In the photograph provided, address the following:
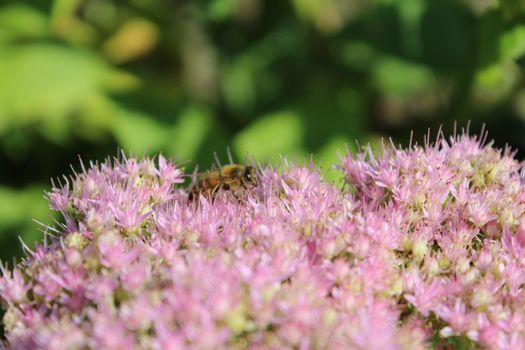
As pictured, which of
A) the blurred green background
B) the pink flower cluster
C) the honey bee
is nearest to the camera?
the pink flower cluster

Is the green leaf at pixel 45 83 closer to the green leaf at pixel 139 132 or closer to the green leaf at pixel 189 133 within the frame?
the green leaf at pixel 139 132

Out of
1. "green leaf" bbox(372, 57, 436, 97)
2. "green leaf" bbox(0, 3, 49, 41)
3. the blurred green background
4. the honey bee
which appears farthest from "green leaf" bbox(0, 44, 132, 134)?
the honey bee

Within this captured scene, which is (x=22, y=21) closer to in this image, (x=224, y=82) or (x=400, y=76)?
(x=224, y=82)

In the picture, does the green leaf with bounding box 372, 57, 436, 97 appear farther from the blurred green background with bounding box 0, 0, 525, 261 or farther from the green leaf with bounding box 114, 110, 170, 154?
the green leaf with bounding box 114, 110, 170, 154

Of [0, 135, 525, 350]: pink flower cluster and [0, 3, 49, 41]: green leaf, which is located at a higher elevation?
[0, 3, 49, 41]: green leaf

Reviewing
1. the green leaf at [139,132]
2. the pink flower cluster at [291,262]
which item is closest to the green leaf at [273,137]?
the green leaf at [139,132]

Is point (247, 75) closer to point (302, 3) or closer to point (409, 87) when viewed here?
point (302, 3)
